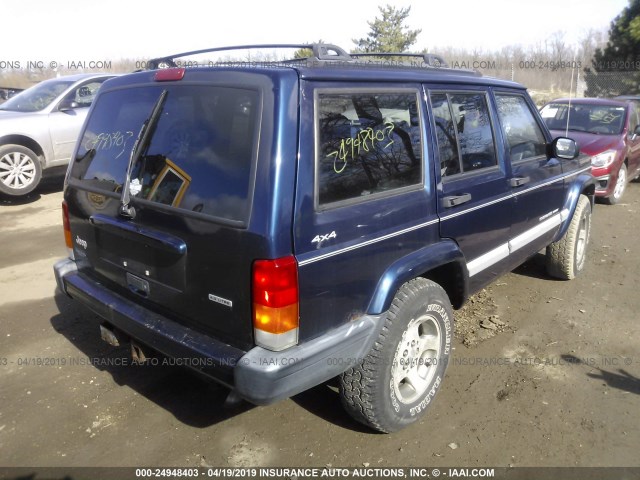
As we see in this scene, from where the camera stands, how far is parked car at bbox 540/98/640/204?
775cm

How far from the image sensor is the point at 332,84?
2.34 metres

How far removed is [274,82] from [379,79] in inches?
26.8

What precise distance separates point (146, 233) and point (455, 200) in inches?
67.7

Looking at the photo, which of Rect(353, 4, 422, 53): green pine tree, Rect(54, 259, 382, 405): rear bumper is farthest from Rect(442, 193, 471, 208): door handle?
Rect(353, 4, 422, 53): green pine tree

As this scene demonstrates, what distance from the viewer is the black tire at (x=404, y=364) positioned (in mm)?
2602

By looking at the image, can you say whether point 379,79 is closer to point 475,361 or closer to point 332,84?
point 332,84

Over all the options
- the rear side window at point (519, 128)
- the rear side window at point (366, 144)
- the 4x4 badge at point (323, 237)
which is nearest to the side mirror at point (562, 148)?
the rear side window at point (519, 128)

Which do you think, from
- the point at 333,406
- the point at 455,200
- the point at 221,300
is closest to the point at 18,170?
the point at 333,406

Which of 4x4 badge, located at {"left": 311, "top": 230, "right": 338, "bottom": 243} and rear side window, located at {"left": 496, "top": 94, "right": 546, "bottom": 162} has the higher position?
rear side window, located at {"left": 496, "top": 94, "right": 546, "bottom": 162}

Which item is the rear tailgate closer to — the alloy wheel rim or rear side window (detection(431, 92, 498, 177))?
the alloy wheel rim

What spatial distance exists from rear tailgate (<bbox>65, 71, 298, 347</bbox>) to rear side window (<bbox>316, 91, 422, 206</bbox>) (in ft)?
1.10

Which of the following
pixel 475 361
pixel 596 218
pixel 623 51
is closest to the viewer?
pixel 475 361

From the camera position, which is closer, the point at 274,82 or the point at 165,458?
the point at 274,82

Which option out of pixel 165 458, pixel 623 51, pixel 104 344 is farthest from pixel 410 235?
pixel 623 51
